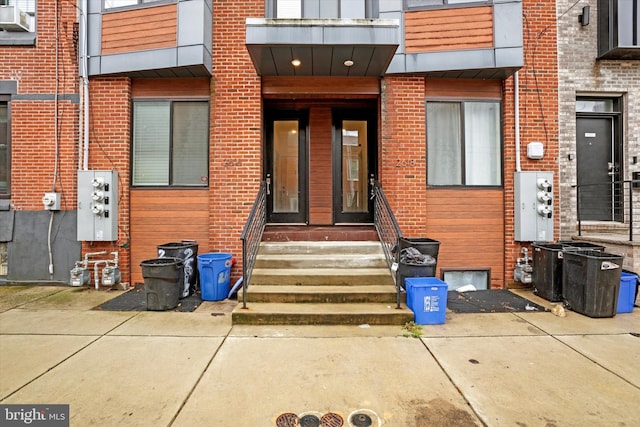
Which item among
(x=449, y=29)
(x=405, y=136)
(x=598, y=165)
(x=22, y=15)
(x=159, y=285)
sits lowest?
(x=159, y=285)

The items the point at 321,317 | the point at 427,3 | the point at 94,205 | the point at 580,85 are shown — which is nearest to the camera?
the point at 321,317

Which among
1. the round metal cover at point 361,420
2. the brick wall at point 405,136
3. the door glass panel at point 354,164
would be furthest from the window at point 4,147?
the round metal cover at point 361,420

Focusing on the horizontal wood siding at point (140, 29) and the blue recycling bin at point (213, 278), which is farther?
the horizontal wood siding at point (140, 29)

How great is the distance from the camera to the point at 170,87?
609 cm

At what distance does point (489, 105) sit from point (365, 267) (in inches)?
153

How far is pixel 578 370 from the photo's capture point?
10.4 feet

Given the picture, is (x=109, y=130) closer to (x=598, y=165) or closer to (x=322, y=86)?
(x=322, y=86)

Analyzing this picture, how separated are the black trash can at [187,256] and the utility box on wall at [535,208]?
5.70 m

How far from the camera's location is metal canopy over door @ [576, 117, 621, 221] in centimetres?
644

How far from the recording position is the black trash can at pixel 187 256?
5332 mm

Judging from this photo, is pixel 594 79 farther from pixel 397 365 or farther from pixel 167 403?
pixel 167 403

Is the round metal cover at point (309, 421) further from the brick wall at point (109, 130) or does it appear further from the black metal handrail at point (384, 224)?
the brick wall at point (109, 130)

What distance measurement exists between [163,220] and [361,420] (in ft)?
16.5

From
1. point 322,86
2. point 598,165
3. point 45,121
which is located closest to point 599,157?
point 598,165
